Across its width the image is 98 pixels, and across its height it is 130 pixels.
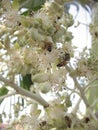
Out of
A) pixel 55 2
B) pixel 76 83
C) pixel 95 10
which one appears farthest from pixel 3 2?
pixel 95 10

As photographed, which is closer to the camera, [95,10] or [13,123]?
[13,123]

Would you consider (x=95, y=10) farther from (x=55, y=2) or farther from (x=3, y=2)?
(x=3, y=2)

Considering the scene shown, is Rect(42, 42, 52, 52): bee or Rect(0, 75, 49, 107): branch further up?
Rect(42, 42, 52, 52): bee

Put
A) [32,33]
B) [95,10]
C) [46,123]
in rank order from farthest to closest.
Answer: [95,10]
[46,123]
[32,33]

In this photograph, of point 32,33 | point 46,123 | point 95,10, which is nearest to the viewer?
point 32,33

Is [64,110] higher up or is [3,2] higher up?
[3,2]

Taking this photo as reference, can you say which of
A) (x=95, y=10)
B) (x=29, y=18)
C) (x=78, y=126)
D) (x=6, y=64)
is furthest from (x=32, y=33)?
(x=95, y=10)

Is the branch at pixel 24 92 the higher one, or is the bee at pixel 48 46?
the bee at pixel 48 46

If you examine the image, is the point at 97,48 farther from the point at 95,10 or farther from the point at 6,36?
the point at 95,10

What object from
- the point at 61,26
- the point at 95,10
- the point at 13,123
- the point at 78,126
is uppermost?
the point at 95,10
